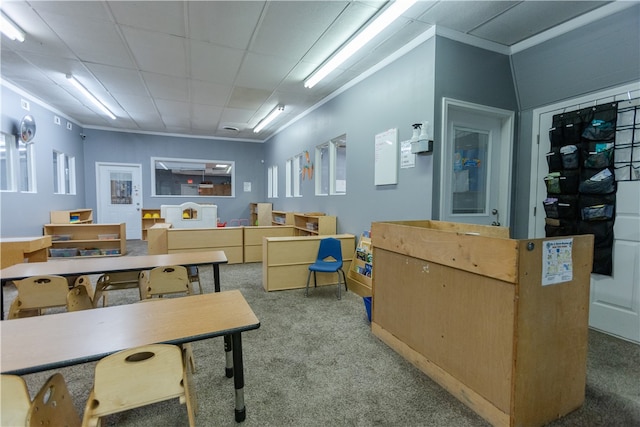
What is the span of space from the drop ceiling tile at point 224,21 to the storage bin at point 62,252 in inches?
200

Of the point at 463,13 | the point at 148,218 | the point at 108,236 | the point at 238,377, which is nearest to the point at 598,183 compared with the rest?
the point at 463,13

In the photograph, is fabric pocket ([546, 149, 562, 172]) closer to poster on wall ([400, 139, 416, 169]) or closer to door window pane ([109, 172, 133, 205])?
poster on wall ([400, 139, 416, 169])

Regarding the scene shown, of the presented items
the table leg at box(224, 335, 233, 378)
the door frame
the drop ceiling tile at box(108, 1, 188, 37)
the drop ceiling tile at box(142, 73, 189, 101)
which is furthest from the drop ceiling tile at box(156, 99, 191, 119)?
the door frame

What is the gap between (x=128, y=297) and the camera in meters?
3.77

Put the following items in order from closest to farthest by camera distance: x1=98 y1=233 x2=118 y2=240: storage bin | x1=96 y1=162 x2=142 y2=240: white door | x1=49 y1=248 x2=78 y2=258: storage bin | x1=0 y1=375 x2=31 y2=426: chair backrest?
x1=0 y1=375 x2=31 y2=426: chair backrest → x1=49 y1=248 x2=78 y2=258: storage bin → x1=98 y1=233 x2=118 y2=240: storage bin → x1=96 y1=162 x2=142 y2=240: white door

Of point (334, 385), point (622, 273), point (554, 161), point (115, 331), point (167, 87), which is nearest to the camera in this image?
point (115, 331)

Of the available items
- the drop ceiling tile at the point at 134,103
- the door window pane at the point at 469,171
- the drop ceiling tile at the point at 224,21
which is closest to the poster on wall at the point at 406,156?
the door window pane at the point at 469,171

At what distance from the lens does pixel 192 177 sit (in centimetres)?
897

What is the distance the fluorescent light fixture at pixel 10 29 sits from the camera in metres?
2.89

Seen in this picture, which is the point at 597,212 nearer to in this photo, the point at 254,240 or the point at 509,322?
the point at 509,322

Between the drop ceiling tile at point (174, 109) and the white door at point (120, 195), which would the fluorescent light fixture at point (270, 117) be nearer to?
the drop ceiling tile at point (174, 109)

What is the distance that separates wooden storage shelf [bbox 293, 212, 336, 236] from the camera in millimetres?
4912

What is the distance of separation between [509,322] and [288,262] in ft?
9.69

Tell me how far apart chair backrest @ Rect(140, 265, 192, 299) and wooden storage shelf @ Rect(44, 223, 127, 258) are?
4640mm
